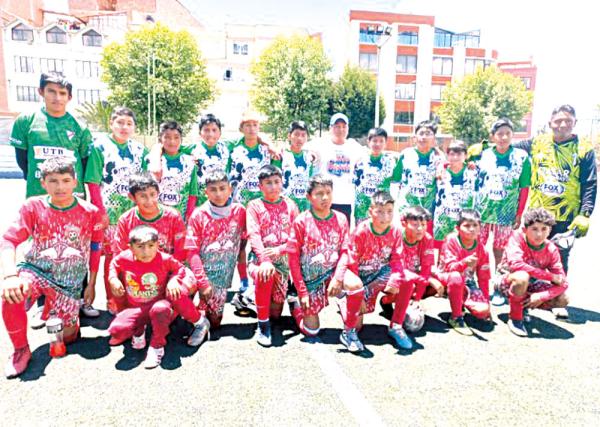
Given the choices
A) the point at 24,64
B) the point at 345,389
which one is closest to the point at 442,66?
the point at 24,64

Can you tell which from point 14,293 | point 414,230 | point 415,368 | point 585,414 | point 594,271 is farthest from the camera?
point 594,271

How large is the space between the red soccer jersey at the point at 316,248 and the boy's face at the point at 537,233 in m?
1.97

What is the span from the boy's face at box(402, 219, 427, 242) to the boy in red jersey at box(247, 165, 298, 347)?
1.16 metres

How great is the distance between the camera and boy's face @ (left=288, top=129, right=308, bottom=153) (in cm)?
523

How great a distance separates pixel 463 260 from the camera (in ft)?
13.9

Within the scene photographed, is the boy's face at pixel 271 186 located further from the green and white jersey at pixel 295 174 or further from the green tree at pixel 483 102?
the green tree at pixel 483 102

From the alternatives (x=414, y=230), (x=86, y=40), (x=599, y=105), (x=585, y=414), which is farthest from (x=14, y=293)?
(x=86, y=40)

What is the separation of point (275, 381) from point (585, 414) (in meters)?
2.10

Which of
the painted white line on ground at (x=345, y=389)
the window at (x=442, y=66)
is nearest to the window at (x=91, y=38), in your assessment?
the window at (x=442, y=66)

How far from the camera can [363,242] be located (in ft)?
12.9

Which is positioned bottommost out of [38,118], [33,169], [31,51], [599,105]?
[33,169]

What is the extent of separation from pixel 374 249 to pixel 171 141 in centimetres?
256

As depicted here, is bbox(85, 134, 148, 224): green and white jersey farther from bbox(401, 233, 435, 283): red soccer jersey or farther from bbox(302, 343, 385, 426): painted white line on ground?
bbox(401, 233, 435, 283): red soccer jersey

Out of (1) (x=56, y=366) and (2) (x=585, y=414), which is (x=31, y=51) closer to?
(1) (x=56, y=366)
